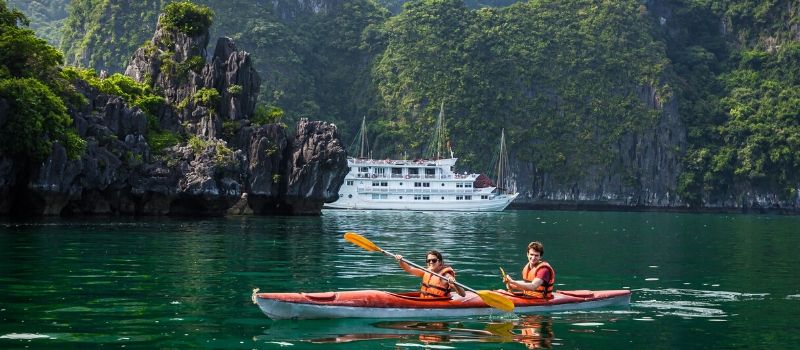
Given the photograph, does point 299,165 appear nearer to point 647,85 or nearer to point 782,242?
point 782,242

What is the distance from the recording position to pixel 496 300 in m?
20.5

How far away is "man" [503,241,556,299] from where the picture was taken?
69.9ft

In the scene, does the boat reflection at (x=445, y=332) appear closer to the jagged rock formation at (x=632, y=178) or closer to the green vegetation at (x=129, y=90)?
the green vegetation at (x=129, y=90)

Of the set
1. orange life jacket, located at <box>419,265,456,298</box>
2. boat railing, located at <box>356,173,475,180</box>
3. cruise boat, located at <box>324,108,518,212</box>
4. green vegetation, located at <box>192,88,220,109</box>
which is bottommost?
orange life jacket, located at <box>419,265,456,298</box>

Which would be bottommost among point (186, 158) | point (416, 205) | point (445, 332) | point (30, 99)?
point (445, 332)

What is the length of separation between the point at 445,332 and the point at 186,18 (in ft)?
218

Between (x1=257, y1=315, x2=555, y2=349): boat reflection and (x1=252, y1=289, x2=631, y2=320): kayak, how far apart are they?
238 millimetres

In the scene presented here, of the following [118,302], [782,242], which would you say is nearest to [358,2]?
[782,242]

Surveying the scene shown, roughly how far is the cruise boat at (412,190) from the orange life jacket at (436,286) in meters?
88.2

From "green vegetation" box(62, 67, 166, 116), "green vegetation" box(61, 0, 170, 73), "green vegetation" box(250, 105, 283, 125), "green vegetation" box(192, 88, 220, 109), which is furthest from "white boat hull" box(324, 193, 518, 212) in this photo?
"green vegetation" box(61, 0, 170, 73)

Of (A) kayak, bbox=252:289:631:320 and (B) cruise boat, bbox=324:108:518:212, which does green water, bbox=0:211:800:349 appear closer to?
(A) kayak, bbox=252:289:631:320

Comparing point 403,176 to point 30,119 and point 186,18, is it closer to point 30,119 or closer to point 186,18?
point 186,18

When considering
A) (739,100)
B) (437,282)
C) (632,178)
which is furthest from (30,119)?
(739,100)

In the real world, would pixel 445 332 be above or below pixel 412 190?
below
